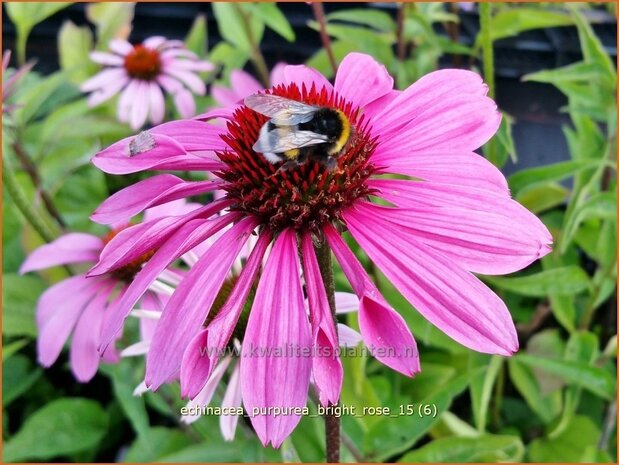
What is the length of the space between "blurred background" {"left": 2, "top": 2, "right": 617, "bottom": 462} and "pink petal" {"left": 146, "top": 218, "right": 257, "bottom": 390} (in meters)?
0.23

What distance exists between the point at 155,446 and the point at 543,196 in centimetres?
72

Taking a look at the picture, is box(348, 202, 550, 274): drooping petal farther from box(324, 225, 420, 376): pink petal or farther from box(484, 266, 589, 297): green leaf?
box(484, 266, 589, 297): green leaf

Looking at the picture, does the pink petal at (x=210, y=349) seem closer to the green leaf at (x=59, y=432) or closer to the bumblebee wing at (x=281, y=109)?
the bumblebee wing at (x=281, y=109)

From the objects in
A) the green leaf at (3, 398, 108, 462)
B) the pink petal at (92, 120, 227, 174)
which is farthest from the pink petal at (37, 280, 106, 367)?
the pink petal at (92, 120, 227, 174)

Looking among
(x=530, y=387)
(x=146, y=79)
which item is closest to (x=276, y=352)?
(x=530, y=387)

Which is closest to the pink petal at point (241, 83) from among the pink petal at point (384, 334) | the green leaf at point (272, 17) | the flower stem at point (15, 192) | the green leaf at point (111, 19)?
the green leaf at point (272, 17)

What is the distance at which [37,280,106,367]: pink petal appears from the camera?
2.53ft

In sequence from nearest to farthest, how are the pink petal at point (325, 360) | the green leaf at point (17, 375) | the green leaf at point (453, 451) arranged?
the pink petal at point (325, 360) < the green leaf at point (453, 451) < the green leaf at point (17, 375)

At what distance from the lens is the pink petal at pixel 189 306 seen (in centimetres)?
42

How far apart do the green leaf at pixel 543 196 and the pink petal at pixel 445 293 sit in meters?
0.62

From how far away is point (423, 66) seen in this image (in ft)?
3.57

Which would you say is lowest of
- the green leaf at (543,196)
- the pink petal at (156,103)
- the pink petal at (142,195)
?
the green leaf at (543,196)

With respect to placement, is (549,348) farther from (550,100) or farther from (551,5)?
(550,100)

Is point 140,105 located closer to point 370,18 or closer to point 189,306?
point 370,18
